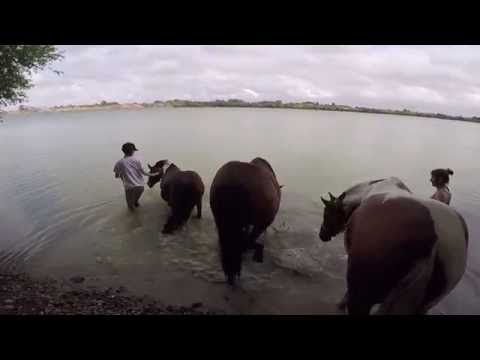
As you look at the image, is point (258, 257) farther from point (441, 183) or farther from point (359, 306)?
point (441, 183)

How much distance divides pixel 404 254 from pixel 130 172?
6.74 metres

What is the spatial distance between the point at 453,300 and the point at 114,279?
563cm

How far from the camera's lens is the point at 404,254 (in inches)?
97.9

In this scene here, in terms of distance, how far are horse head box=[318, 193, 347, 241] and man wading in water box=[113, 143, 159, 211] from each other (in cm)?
522

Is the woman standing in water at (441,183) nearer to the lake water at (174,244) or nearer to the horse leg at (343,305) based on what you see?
the lake water at (174,244)

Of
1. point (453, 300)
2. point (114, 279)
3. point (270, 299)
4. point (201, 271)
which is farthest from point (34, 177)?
point (453, 300)

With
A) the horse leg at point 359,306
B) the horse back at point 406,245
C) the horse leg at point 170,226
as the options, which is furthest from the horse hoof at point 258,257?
the horse back at point 406,245

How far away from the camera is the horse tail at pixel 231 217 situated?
4.42 m

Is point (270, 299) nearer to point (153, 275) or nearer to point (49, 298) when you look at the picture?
point (153, 275)

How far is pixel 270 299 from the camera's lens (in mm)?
4594

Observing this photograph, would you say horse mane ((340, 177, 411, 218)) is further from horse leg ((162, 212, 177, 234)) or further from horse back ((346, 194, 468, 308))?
horse leg ((162, 212, 177, 234))

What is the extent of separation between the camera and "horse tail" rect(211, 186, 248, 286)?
14.5 ft
